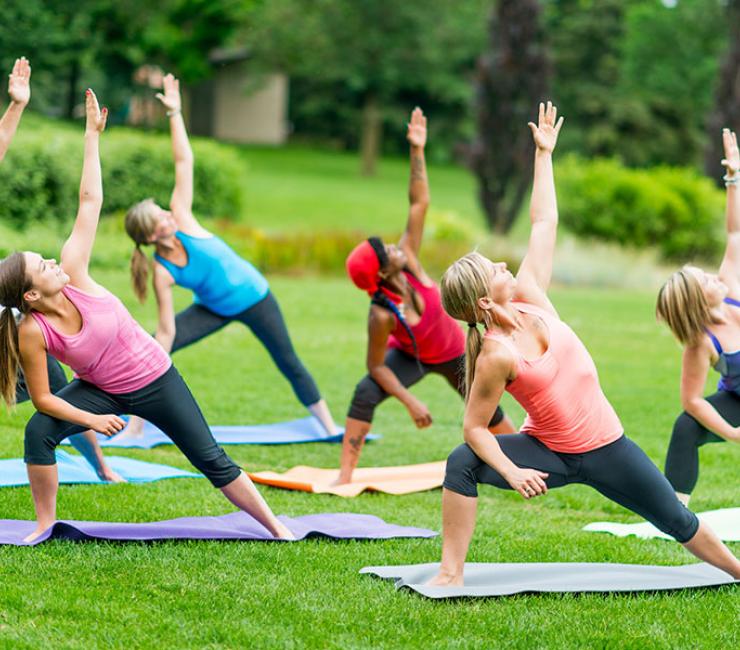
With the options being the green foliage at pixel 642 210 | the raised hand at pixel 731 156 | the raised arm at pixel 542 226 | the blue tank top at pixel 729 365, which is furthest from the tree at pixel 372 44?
the raised arm at pixel 542 226

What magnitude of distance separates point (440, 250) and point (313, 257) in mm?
A: 2178

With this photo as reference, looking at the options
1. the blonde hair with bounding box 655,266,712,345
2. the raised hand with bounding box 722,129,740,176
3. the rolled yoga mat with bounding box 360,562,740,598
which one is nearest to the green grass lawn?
the rolled yoga mat with bounding box 360,562,740,598

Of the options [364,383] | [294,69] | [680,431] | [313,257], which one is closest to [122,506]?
[364,383]

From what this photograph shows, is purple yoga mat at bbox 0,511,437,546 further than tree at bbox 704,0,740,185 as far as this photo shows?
No

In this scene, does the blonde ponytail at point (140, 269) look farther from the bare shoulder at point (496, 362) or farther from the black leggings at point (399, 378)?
the bare shoulder at point (496, 362)

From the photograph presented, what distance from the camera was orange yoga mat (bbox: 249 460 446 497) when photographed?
738cm

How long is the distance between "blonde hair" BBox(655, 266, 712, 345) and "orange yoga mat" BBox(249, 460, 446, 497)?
7.34 feet

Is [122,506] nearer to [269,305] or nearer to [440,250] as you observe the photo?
[269,305]

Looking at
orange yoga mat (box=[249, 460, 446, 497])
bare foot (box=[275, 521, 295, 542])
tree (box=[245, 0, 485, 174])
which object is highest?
tree (box=[245, 0, 485, 174])

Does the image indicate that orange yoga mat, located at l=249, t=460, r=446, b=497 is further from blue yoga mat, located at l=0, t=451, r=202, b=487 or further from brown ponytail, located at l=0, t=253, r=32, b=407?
brown ponytail, located at l=0, t=253, r=32, b=407

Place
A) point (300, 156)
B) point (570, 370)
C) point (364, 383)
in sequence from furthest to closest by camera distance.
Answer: point (300, 156) < point (364, 383) < point (570, 370)

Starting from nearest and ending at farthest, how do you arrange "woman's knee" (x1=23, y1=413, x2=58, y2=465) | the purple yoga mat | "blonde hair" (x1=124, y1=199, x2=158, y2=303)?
"woman's knee" (x1=23, y1=413, x2=58, y2=465)
the purple yoga mat
"blonde hair" (x1=124, y1=199, x2=158, y2=303)

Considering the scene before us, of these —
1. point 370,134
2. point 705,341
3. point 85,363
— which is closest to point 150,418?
point 85,363

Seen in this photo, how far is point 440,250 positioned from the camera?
20.1 meters
